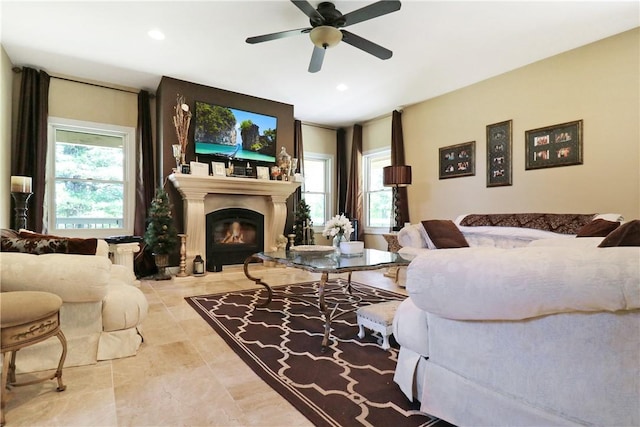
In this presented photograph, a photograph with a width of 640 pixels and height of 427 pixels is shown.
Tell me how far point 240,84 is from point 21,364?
4.21 metres

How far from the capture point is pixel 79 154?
4730 millimetres

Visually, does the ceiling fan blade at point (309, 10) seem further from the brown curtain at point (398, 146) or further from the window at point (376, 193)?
the window at point (376, 193)

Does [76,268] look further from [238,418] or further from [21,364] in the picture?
[238,418]

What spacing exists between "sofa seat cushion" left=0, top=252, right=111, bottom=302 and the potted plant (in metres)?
2.58

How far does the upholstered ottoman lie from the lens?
7.13 ft

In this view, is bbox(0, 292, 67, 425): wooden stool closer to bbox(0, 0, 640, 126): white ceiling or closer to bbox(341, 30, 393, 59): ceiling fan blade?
bbox(0, 0, 640, 126): white ceiling

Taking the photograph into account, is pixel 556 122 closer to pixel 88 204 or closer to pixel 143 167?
pixel 143 167

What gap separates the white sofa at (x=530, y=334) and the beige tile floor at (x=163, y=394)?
2.31 ft

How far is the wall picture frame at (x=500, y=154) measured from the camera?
14.3 feet

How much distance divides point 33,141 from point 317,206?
15.3 feet

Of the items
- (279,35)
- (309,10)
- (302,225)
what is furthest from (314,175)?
(309,10)

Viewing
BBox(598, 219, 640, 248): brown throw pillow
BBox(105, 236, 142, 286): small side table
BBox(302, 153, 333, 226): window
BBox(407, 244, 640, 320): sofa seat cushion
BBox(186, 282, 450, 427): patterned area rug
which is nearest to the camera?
BBox(407, 244, 640, 320): sofa seat cushion

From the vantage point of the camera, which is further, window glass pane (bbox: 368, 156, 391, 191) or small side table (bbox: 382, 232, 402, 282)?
window glass pane (bbox: 368, 156, 391, 191)

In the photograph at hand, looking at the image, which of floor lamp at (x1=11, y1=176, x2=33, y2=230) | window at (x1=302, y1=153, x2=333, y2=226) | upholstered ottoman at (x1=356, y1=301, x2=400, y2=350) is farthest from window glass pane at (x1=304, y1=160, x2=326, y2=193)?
upholstered ottoman at (x1=356, y1=301, x2=400, y2=350)
